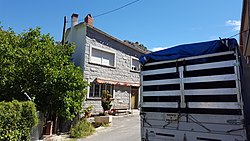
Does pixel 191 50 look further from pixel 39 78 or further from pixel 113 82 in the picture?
pixel 113 82

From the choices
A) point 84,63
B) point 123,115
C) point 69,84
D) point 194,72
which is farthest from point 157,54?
point 123,115

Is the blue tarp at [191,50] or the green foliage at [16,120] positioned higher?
the blue tarp at [191,50]

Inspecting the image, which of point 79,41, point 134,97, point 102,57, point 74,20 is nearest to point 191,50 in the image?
point 79,41

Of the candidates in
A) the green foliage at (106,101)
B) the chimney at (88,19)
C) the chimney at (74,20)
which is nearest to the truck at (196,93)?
the green foliage at (106,101)

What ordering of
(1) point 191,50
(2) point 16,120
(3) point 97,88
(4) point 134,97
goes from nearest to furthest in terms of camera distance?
(1) point 191,50
(2) point 16,120
(3) point 97,88
(4) point 134,97

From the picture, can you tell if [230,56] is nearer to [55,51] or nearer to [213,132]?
[213,132]

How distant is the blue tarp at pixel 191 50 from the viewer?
4.54m

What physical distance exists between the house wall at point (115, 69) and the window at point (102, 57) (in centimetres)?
34

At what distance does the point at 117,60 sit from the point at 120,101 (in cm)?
379

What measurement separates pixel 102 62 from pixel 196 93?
1326cm

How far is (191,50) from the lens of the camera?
5227mm

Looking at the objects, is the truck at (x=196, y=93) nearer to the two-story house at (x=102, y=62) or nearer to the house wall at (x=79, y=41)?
the two-story house at (x=102, y=62)

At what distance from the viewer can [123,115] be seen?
17703mm

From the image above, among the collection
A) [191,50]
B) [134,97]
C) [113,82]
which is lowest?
[134,97]
